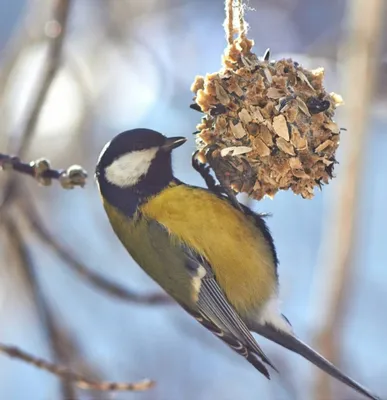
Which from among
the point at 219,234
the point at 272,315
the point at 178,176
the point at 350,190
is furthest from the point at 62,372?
the point at 350,190

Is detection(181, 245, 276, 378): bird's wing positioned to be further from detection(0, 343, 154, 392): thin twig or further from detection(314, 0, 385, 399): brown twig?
detection(314, 0, 385, 399): brown twig

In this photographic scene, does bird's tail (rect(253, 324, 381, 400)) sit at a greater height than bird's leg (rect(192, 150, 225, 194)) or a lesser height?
lesser

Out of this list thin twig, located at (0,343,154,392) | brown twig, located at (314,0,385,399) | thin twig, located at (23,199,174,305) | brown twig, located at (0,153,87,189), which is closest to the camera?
brown twig, located at (0,153,87,189)

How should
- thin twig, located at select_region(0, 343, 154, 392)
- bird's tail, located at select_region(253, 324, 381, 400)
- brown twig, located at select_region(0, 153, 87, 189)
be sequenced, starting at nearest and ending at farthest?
brown twig, located at select_region(0, 153, 87, 189), thin twig, located at select_region(0, 343, 154, 392), bird's tail, located at select_region(253, 324, 381, 400)

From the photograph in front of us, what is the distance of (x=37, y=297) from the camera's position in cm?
256

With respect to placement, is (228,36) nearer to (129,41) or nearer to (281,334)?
(281,334)

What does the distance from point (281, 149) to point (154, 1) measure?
304 centimetres

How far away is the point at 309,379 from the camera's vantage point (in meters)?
2.85

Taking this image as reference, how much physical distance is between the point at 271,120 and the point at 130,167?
56 centimetres

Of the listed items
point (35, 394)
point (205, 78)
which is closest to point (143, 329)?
point (35, 394)

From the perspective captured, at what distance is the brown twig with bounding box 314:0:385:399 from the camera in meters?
2.74

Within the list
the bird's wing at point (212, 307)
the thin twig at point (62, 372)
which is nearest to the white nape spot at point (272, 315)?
the bird's wing at point (212, 307)

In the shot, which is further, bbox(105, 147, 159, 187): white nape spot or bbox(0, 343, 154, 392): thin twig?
bbox(105, 147, 159, 187): white nape spot

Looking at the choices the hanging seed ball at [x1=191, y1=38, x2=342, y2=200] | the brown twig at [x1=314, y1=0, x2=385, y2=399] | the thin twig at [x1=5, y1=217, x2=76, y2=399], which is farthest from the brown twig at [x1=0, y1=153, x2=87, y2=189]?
the brown twig at [x1=314, y1=0, x2=385, y2=399]
